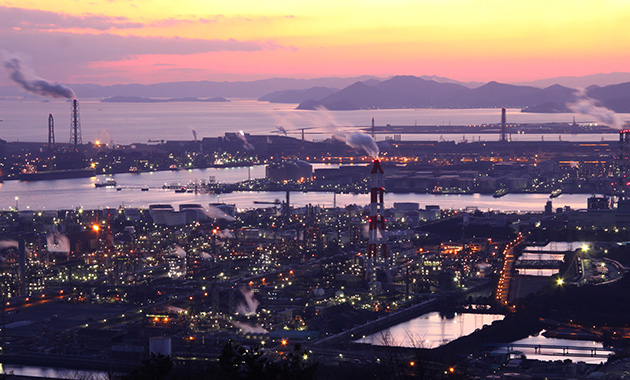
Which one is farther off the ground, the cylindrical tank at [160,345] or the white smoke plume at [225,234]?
the white smoke plume at [225,234]

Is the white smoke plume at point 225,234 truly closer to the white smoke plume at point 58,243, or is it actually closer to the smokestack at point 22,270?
the white smoke plume at point 58,243

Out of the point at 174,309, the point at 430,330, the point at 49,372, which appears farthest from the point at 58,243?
the point at 430,330

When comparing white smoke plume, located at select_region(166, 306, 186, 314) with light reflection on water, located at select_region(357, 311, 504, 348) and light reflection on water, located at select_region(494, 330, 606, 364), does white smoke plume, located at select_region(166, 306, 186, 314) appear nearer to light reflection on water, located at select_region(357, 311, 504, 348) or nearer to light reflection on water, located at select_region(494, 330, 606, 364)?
light reflection on water, located at select_region(357, 311, 504, 348)

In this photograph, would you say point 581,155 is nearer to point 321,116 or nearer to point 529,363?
point 529,363

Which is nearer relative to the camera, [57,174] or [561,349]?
[561,349]

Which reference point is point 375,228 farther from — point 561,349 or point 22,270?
point 22,270

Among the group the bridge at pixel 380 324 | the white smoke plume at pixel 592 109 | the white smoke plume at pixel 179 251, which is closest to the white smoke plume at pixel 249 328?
the bridge at pixel 380 324
